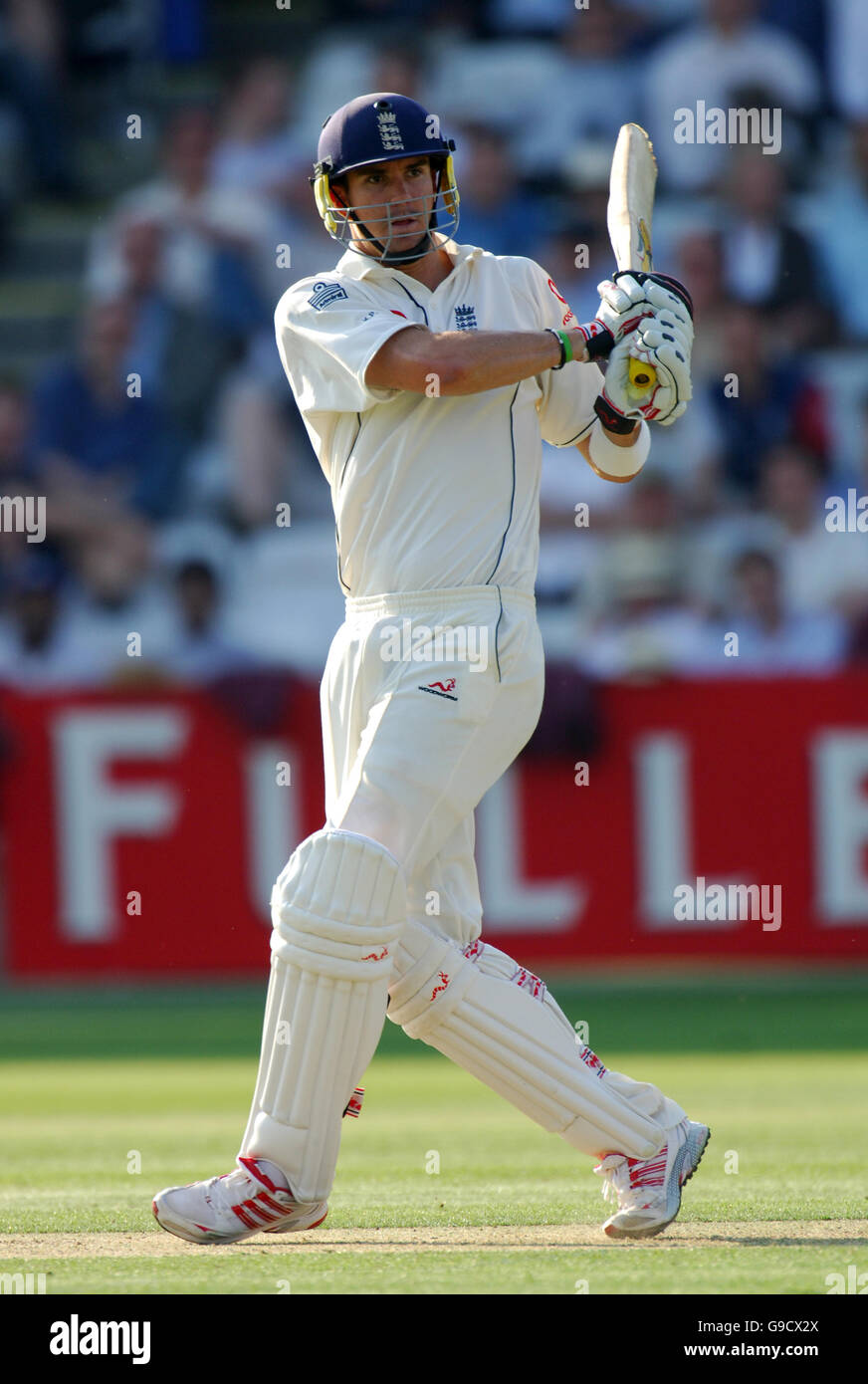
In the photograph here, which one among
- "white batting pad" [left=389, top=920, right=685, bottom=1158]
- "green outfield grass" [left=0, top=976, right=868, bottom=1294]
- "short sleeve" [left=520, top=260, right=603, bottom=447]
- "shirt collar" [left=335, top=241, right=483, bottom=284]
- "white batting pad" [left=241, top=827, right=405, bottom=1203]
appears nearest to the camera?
"green outfield grass" [left=0, top=976, right=868, bottom=1294]

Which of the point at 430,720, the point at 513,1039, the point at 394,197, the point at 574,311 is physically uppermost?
the point at 574,311

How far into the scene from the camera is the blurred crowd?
9.01 metres

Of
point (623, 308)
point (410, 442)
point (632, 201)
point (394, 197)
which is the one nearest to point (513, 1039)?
point (410, 442)

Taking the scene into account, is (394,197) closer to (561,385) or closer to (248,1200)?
(561,385)

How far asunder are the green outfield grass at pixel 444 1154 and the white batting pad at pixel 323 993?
0.18m

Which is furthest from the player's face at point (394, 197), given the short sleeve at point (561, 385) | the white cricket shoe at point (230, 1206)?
the white cricket shoe at point (230, 1206)

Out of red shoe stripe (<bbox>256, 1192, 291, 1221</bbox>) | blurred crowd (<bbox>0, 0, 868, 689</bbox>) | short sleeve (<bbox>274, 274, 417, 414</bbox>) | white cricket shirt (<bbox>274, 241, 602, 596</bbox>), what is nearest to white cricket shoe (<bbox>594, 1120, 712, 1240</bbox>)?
red shoe stripe (<bbox>256, 1192, 291, 1221</bbox>)

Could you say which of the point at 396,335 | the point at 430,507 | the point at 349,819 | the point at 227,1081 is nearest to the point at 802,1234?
the point at 349,819

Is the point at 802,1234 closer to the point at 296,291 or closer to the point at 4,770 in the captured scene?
the point at 296,291

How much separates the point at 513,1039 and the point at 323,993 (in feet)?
1.19

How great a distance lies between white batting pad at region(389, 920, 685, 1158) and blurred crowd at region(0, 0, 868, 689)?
4688mm

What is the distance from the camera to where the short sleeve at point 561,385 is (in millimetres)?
3611

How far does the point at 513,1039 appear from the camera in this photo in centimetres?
335

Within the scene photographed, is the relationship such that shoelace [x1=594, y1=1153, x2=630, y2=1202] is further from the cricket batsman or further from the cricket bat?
the cricket bat
